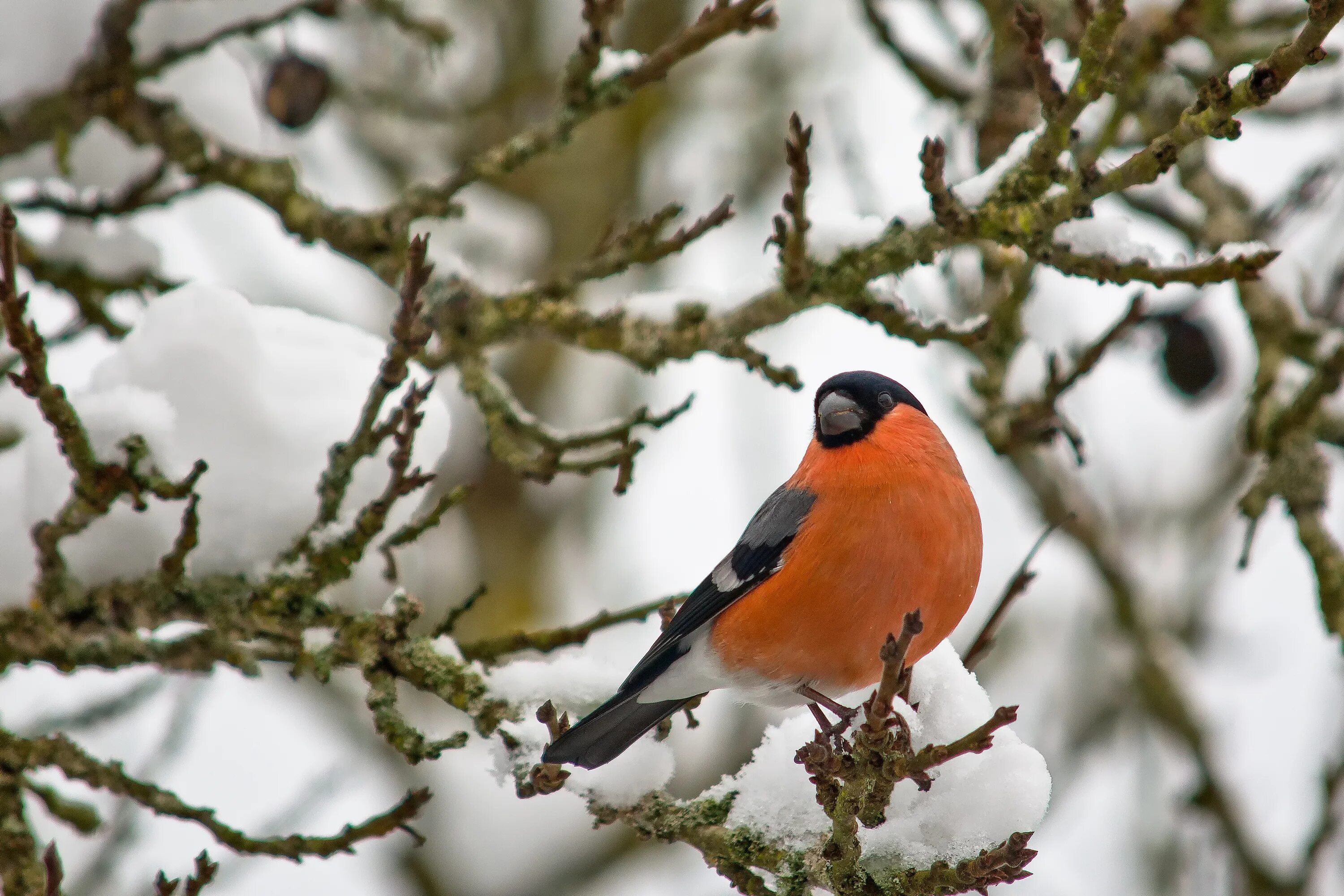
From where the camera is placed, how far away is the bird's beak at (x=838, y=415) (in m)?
3.32

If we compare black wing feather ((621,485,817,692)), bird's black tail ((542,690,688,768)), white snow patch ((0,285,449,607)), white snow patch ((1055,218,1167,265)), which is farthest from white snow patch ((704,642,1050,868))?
white snow patch ((0,285,449,607))

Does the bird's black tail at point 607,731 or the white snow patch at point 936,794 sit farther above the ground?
the bird's black tail at point 607,731

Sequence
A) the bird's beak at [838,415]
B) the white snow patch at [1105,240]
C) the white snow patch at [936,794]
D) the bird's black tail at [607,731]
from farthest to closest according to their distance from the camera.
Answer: the bird's beak at [838,415] → the white snow patch at [1105,240] → the bird's black tail at [607,731] → the white snow patch at [936,794]

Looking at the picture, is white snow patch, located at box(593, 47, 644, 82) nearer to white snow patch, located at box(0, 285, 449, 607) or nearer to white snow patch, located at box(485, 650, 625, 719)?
white snow patch, located at box(0, 285, 449, 607)

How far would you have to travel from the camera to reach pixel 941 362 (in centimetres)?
480

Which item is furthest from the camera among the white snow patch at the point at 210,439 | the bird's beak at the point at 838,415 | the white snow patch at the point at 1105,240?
the bird's beak at the point at 838,415

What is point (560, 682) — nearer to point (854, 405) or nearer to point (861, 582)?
point (861, 582)

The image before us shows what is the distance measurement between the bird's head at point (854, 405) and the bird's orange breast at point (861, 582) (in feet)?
0.73

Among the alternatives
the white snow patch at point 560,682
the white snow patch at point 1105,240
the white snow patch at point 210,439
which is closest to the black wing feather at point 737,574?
the white snow patch at point 560,682

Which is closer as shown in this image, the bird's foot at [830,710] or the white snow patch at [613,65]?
the bird's foot at [830,710]

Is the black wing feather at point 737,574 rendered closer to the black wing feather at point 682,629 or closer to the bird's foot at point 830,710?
the black wing feather at point 682,629

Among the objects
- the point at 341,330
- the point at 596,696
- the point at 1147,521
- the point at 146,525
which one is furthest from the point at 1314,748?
the point at 146,525

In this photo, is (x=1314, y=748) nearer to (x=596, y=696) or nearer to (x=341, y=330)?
(x=596, y=696)

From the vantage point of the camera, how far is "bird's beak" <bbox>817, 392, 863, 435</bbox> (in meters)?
3.32
